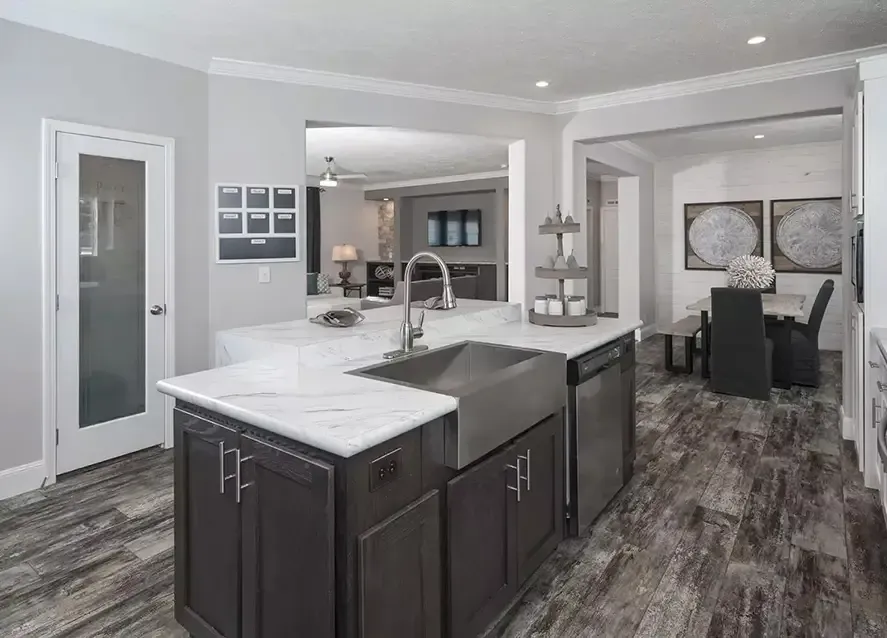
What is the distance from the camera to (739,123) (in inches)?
175

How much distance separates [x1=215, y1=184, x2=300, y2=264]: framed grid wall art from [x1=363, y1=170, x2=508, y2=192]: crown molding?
524 cm

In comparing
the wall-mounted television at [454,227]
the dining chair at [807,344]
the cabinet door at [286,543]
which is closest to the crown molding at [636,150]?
the dining chair at [807,344]

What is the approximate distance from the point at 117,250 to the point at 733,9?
3.83m

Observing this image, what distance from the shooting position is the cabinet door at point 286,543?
1391 mm

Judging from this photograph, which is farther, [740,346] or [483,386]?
[740,346]

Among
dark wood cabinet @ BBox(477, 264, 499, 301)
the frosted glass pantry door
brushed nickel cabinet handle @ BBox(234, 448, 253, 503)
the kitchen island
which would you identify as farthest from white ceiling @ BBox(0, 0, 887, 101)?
dark wood cabinet @ BBox(477, 264, 499, 301)

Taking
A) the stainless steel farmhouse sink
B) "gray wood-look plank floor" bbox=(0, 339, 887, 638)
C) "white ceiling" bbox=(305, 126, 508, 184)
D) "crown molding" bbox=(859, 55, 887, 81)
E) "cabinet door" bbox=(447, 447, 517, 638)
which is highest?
"white ceiling" bbox=(305, 126, 508, 184)

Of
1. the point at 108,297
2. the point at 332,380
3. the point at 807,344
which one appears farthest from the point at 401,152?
the point at 332,380

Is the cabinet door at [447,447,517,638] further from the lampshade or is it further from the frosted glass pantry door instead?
the lampshade

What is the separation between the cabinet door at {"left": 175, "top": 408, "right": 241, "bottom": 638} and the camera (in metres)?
1.65

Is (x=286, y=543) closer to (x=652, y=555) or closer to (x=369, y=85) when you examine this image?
(x=652, y=555)

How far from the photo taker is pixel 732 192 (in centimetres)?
764

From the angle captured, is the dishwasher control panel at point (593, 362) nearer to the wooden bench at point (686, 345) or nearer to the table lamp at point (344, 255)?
the wooden bench at point (686, 345)

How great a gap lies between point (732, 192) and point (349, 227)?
637cm
